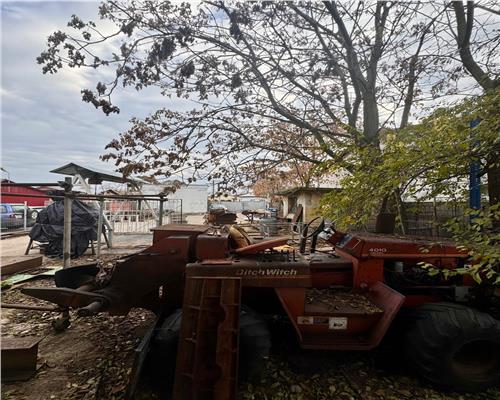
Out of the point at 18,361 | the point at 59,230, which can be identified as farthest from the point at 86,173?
the point at 18,361

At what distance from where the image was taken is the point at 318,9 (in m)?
6.21

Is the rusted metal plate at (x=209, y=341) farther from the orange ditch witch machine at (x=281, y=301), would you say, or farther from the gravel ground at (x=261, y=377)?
the gravel ground at (x=261, y=377)

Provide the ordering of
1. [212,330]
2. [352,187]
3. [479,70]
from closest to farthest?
[212,330]
[352,187]
[479,70]

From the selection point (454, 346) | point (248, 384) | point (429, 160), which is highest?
point (429, 160)

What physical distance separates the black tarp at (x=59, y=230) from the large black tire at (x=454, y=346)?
7520 mm

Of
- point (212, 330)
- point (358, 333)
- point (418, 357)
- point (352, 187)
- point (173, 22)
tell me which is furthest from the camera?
point (173, 22)

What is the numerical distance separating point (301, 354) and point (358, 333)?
681mm

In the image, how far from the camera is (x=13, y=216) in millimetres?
13234

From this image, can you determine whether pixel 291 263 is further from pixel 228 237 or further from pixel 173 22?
pixel 173 22

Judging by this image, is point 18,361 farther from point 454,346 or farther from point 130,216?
point 130,216

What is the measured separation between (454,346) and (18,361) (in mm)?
3745

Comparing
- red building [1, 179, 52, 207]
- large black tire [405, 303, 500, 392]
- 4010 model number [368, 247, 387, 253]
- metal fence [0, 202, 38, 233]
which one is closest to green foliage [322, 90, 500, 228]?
4010 model number [368, 247, 387, 253]

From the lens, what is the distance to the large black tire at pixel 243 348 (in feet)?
7.64

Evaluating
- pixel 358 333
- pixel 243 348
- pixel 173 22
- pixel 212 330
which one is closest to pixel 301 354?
pixel 358 333
